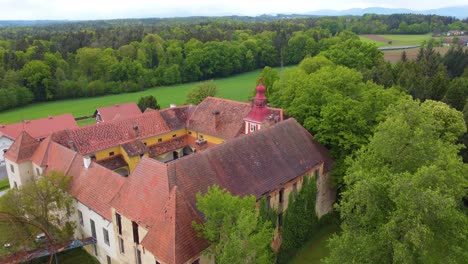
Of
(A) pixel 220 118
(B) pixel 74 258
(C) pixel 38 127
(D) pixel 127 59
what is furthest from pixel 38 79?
(B) pixel 74 258

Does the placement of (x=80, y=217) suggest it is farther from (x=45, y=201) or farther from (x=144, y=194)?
(x=144, y=194)

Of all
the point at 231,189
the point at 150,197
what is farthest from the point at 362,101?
the point at 150,197

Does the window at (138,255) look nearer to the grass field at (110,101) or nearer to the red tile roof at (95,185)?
the red tile roof at (95,185)

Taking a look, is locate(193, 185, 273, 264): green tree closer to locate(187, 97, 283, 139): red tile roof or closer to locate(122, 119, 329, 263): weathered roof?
locate(122, 119, 329, 263): weathered roof

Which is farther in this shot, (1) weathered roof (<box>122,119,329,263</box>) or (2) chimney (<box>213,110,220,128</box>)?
(2) chimney (<box>213,110,220,128</box>)

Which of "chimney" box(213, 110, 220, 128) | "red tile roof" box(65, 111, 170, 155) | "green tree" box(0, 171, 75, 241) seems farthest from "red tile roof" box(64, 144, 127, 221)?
"chimney" box(213, 110, 220, 128)

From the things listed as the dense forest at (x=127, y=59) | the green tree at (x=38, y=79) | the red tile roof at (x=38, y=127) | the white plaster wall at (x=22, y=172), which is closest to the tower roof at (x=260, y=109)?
the white plaster wall at (x=22, y=172)
